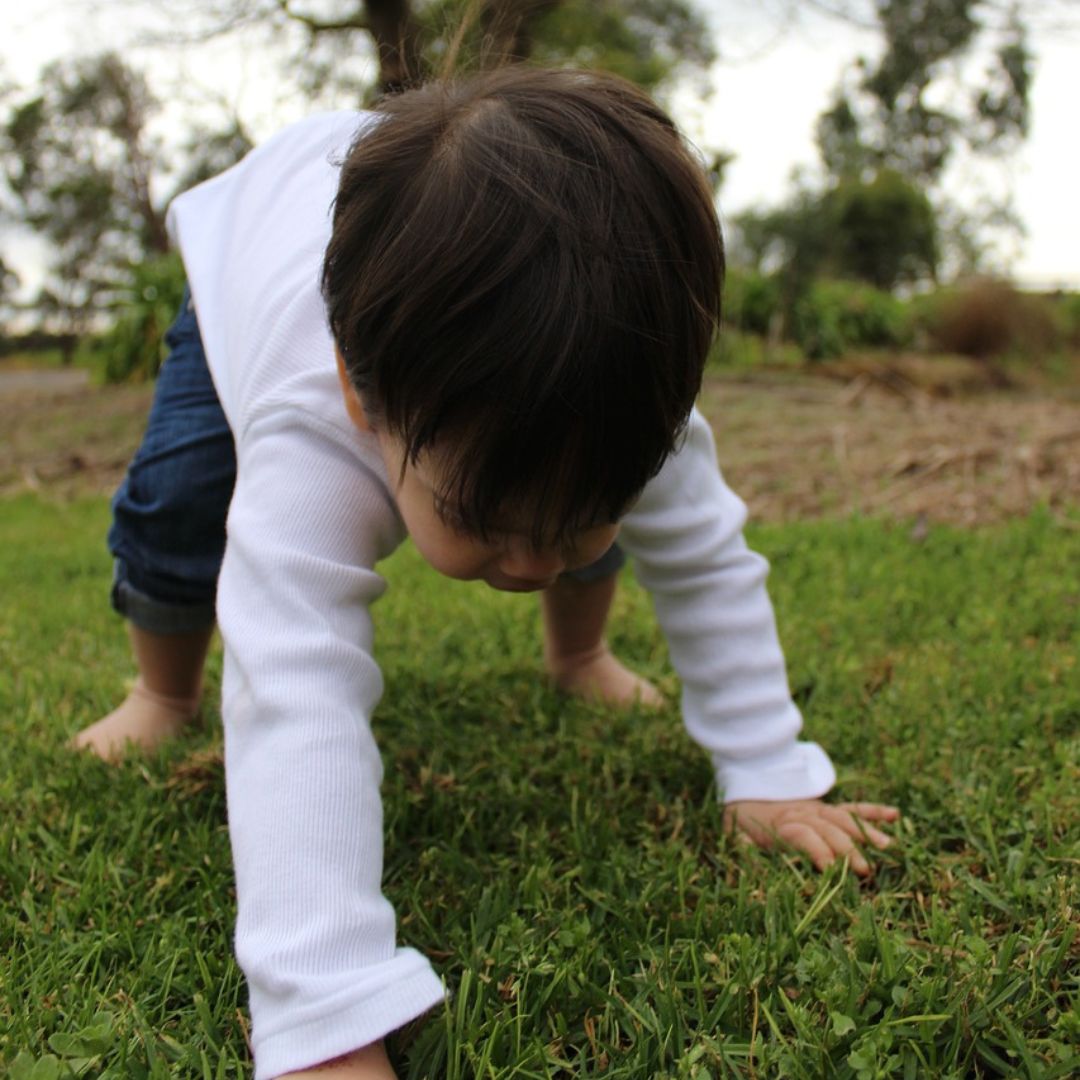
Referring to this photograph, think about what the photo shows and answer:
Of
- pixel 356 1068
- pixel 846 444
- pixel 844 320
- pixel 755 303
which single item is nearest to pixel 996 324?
pixel 844 320

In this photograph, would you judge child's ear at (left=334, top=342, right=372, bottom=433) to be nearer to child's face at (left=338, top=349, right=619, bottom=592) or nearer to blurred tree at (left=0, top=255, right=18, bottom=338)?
child's face at (left=338, top=349, right=619, bottom=592)

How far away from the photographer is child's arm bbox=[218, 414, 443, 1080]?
3.54 feet

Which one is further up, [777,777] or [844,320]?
[777,777]

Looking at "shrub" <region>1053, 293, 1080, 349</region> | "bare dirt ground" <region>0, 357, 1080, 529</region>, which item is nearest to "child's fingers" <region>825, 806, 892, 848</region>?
"bare dirt ground" <region>0, 357, 1080, 529</region>

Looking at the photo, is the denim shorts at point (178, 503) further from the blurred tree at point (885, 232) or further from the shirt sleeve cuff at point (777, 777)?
the blurred tree at point (885, 232)

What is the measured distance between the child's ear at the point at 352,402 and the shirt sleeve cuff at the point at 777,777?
0.78 metres

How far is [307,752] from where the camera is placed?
1202 mm

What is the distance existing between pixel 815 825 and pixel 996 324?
11982mm

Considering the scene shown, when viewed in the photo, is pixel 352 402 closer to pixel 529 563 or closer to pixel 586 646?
pixel 529 563

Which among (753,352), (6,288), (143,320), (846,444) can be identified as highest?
(846,444)

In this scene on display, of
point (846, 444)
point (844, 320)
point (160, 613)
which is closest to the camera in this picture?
point (160, 613)

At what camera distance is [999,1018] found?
3.70 feet

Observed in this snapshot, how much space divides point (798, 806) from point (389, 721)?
79cm

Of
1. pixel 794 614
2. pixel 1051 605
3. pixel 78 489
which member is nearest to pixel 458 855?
pixel 794 614
